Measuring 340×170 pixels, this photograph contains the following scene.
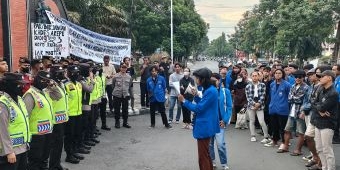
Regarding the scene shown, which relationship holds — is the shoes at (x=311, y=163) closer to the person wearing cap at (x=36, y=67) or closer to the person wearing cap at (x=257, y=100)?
the person wearing cap at (x=257, y=100)

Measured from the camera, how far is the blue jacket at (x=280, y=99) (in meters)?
9.83

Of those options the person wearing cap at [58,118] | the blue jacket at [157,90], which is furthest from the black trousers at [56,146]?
the blue jacket at [157,90]

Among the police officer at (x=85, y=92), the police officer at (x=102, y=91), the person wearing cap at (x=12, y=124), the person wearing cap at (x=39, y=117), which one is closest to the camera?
→ the person wearing cap at (x=12, y=124)

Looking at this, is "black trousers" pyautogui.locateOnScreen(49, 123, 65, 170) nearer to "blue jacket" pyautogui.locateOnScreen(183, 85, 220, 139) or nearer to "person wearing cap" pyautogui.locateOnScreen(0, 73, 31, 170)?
"person wearing cap" pyautogui.locateOnScreen(0, 73, 31, 170)

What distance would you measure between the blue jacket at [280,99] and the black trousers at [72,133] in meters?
4.23

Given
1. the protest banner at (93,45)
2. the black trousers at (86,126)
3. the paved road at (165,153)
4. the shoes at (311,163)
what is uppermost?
the protest banner at (93,45)

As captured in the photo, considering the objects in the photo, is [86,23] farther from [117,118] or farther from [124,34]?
[117,118]

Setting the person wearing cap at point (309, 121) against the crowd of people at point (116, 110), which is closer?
the crowd of people at point (116, 110)

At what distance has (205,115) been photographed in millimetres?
7027

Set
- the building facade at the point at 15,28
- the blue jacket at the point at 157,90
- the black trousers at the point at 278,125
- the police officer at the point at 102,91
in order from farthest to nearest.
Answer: the blue jacket at the point at 157,90
the building facade at the point at 15,28
the police officer at the point at 102,91
the black trousers at the point at 278,125

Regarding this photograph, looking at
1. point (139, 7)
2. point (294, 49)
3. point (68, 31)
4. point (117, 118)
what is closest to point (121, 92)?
point (117, 118)

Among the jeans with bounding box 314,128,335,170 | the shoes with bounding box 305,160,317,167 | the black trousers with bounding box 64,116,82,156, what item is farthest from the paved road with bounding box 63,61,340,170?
the jeans with bounding box 314,128,335,170

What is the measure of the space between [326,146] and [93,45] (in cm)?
695

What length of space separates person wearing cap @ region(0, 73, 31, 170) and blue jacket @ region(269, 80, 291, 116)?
5.92 metres
